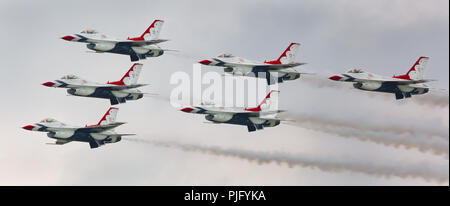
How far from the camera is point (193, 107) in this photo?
12725cm

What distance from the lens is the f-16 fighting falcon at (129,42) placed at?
130m

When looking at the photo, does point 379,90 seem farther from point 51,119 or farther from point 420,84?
point 51,119

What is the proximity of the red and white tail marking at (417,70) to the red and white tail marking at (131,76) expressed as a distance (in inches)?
1134

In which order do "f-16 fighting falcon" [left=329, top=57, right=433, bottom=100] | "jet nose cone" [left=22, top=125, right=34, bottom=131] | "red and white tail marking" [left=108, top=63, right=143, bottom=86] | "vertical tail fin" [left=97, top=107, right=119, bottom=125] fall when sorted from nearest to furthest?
"f-16 fighting falcon" [left=329, top=57, right=433, bottom=100]
"jet nose cone" [left=22, top=125, right=34, bottom=131]
"red and white tail marking" [left=108, top=63, right=143, bottom=86]
"vertical tail fin" [left=97, top=107, right=119, bottom=125]

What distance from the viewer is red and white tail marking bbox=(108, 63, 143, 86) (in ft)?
433

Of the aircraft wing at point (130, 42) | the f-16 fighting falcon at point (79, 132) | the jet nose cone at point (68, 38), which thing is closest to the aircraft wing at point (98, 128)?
the f-16 fighting falcon at point (79, 132)

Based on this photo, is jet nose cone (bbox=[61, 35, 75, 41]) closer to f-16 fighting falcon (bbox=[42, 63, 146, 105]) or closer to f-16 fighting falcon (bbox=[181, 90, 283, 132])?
f-16 fighting falcon (bbox=[42, 63, 146, 105])

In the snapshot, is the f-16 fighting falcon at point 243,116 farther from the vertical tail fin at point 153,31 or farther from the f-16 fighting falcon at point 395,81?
the vertical tail fin at point 153,31

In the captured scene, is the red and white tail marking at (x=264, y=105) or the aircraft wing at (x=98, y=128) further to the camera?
the red and white tail marking at (x=264, y=105)

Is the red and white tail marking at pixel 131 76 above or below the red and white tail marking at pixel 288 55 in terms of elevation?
below

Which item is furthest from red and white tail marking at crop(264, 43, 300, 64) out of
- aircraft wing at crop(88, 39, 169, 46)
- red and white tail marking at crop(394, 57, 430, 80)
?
aircraft wing at crop(88, 39, 169, 46)

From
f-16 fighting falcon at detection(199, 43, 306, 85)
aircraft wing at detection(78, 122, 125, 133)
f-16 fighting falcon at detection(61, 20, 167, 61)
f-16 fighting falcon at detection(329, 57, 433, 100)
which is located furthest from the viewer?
f-16 fighting falcon at detection(199, 43, 306, 85)

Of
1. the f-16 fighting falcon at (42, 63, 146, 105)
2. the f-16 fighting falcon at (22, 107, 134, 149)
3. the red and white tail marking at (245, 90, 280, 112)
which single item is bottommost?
the f-16 fighting falcon at (22, 107, 134, 149)

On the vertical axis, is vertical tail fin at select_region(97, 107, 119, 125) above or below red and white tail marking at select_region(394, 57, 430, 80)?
below
